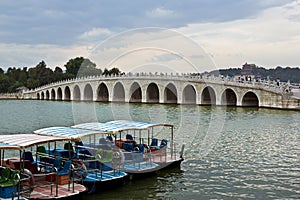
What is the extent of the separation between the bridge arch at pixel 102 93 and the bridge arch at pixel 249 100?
41478mm

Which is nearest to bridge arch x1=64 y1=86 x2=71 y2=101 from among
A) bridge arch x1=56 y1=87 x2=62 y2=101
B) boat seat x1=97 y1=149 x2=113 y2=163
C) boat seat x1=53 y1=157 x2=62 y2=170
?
bridge arch x1=56 y1=87 x2=62 y2=101

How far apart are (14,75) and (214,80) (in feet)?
383

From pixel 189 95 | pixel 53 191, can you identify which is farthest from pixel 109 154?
pixel 189 95

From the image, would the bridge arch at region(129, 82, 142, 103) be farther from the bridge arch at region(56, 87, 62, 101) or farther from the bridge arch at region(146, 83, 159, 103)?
the bridge arch at region(56, 87, 62, 101)

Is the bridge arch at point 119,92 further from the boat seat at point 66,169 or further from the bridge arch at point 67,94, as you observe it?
the boat seat at point 66,169

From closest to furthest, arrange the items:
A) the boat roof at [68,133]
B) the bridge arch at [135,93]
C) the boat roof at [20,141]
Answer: the boat roof at [20,141]
the boat roof at [68,133]
the bridge arch at [135,93]

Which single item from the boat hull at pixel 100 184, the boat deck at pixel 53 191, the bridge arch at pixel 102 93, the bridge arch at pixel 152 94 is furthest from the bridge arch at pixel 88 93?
the boat deck at pixel 53 191

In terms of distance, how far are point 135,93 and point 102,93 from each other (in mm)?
14569

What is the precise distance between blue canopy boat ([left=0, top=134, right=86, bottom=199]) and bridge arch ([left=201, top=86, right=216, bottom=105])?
59.7 meters

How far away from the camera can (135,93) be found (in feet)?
296

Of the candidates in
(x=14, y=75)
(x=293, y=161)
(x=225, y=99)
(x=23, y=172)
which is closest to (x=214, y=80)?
(x=225, y=99)

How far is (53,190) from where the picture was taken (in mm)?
13688

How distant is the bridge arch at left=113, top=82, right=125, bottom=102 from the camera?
304 feet

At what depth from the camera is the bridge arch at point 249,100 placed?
66.6 metres
